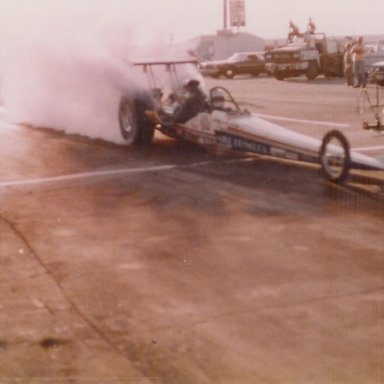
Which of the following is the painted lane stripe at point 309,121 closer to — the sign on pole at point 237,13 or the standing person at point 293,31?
the standing person at point 293,31

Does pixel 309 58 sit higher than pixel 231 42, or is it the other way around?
pixel 231 42

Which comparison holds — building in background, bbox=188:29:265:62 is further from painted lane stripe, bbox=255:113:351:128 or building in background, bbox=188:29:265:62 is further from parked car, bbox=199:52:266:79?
painted lane stripe, bbox=255:113:351:128

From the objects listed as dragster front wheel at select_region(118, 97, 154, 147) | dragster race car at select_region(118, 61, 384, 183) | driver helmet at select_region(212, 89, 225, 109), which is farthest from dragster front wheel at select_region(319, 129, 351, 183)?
dragster front wheel at select_region(118, 97, 154, 147)

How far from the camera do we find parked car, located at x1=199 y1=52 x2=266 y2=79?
137 feet

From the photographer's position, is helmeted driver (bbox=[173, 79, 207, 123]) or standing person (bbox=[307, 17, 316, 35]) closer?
helmeted driver (bbox=[173, 79, 207, 123])

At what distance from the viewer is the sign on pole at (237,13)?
69.1 metres

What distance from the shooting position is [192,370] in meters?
4.66

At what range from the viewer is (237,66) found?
4188 cm

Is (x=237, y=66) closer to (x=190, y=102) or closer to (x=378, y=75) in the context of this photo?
(x=378, y=75)

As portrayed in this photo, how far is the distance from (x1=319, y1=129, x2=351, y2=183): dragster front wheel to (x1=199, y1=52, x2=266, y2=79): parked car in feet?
104

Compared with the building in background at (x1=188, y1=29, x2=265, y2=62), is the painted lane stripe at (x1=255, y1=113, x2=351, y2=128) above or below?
below

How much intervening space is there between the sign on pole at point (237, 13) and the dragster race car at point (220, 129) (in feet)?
186

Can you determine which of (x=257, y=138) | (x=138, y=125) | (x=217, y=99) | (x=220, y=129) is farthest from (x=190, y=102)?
(x=257, y=138)

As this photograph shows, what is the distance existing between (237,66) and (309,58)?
7.44 metres
